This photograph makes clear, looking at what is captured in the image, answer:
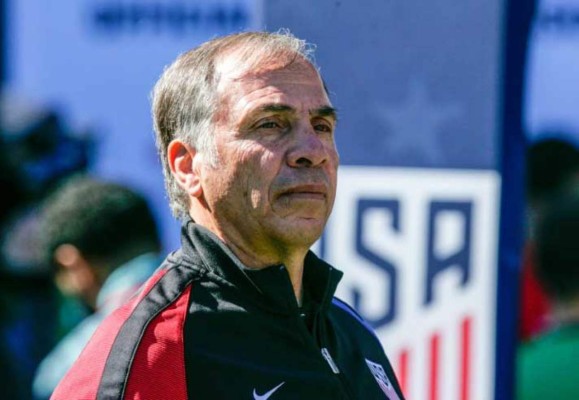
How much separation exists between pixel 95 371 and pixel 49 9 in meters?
3.38

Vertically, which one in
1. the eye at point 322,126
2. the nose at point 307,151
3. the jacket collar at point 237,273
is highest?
the eye at point 322,126

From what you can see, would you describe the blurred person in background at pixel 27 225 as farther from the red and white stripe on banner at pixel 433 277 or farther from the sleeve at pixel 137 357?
the sleeve at pixel 137 357

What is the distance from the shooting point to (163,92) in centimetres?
263

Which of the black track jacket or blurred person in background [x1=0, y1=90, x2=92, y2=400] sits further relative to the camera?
blurred person in background [x1=0, y1=90, x2=92, y2=400]

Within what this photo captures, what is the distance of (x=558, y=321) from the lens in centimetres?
400

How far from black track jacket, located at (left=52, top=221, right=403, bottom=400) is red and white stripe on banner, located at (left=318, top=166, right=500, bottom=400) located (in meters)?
0.75

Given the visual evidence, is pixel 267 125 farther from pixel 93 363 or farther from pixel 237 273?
pixel 93 363

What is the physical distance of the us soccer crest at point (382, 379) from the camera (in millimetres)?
2680

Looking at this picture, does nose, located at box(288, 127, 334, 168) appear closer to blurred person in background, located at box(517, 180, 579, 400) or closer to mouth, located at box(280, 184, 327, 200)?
mouth, located at box(280, 184, 327, 200)

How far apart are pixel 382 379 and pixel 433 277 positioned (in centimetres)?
68

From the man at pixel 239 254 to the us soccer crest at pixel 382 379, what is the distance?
16 millimetres

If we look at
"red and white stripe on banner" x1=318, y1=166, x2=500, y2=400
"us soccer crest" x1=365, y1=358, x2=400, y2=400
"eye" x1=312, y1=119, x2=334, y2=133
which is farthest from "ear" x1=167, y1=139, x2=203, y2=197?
"red and white stripe on banner" x1=318, y1=166, x2=500, y2=400

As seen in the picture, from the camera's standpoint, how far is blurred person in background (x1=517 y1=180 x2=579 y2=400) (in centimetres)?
377

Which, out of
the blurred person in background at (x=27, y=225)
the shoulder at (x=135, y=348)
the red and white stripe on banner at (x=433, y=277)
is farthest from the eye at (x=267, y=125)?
the blurred person in background at (x=27, y=225)
